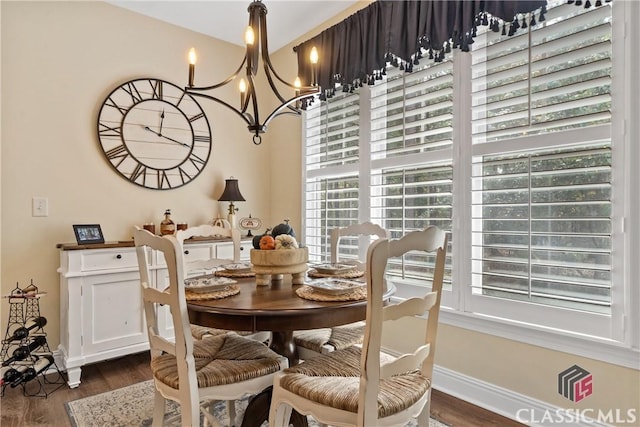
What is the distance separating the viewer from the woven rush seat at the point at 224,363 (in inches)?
57.0

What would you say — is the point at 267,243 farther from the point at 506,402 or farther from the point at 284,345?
the point at 506,402

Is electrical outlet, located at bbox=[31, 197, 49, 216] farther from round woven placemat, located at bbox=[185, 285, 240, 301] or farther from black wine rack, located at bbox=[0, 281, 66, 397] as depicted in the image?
round woven placemat, located at bbox=[185, 285, 240, 301]

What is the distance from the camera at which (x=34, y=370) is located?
7.66ft

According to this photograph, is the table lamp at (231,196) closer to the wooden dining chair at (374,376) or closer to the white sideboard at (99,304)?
the white sideboard at (99,304)

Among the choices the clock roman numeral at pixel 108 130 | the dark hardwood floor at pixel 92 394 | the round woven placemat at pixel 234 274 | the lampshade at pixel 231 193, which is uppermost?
the clock roman numeral at pixel 108 130

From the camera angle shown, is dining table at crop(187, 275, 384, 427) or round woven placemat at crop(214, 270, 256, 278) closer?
dining table at crop(187, 275, 384, 427)

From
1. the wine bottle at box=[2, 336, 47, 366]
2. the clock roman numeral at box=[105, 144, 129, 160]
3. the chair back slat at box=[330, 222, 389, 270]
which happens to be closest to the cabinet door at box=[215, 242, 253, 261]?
the chair back slat at box=[330, 222, 389, 270]

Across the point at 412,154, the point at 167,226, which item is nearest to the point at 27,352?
the point at 167,226

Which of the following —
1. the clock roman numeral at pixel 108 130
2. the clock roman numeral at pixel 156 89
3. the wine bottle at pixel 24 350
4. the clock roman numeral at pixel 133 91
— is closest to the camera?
the wine bottle at pixel 24 350

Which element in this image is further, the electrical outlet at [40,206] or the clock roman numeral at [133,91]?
the clock roman numeral at [133,91]

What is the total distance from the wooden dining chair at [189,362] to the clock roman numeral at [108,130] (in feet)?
5.44

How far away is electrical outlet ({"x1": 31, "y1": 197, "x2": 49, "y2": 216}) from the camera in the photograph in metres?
2.62

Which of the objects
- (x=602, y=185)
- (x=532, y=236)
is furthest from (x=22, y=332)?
(x=602, y=185)

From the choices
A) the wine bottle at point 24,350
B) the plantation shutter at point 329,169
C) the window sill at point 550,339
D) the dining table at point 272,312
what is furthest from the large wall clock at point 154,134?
the window sill at point 550,339
